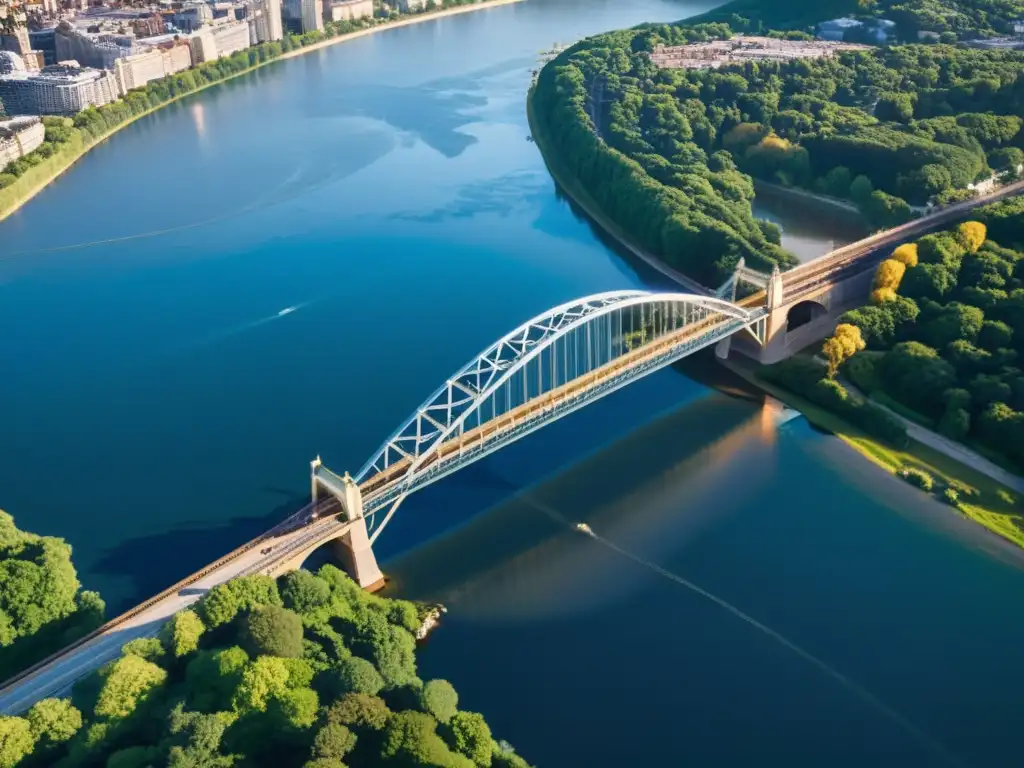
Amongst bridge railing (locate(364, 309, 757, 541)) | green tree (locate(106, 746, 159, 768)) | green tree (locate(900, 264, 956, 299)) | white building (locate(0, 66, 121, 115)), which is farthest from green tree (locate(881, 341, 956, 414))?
white building (locate(0, 66, 121, 115))

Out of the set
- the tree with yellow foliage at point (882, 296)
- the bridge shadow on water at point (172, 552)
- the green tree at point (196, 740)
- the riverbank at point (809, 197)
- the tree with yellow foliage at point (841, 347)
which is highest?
the green tree at point (196, 740)

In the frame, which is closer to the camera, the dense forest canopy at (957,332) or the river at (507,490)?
the river at (507,490)

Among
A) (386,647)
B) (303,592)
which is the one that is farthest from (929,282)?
(303,592)

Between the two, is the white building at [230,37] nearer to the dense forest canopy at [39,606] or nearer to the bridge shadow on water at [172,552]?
the bridge shadow on water at [172,552]

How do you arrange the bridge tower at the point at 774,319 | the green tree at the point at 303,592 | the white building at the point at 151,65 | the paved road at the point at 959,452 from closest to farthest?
the green tree at the point at 303,592 < the paved road at the point at 959,452 < the bridge tower at the point at 774,319 < the white building at the point at 151,65

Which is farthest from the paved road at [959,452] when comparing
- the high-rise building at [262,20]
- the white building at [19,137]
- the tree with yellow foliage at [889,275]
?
the high-rise building at [262,20]

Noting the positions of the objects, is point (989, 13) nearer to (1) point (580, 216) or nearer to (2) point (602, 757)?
(1) point (580, 216)

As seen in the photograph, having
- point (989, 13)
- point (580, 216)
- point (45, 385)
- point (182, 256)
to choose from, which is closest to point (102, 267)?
point (182, 256)
